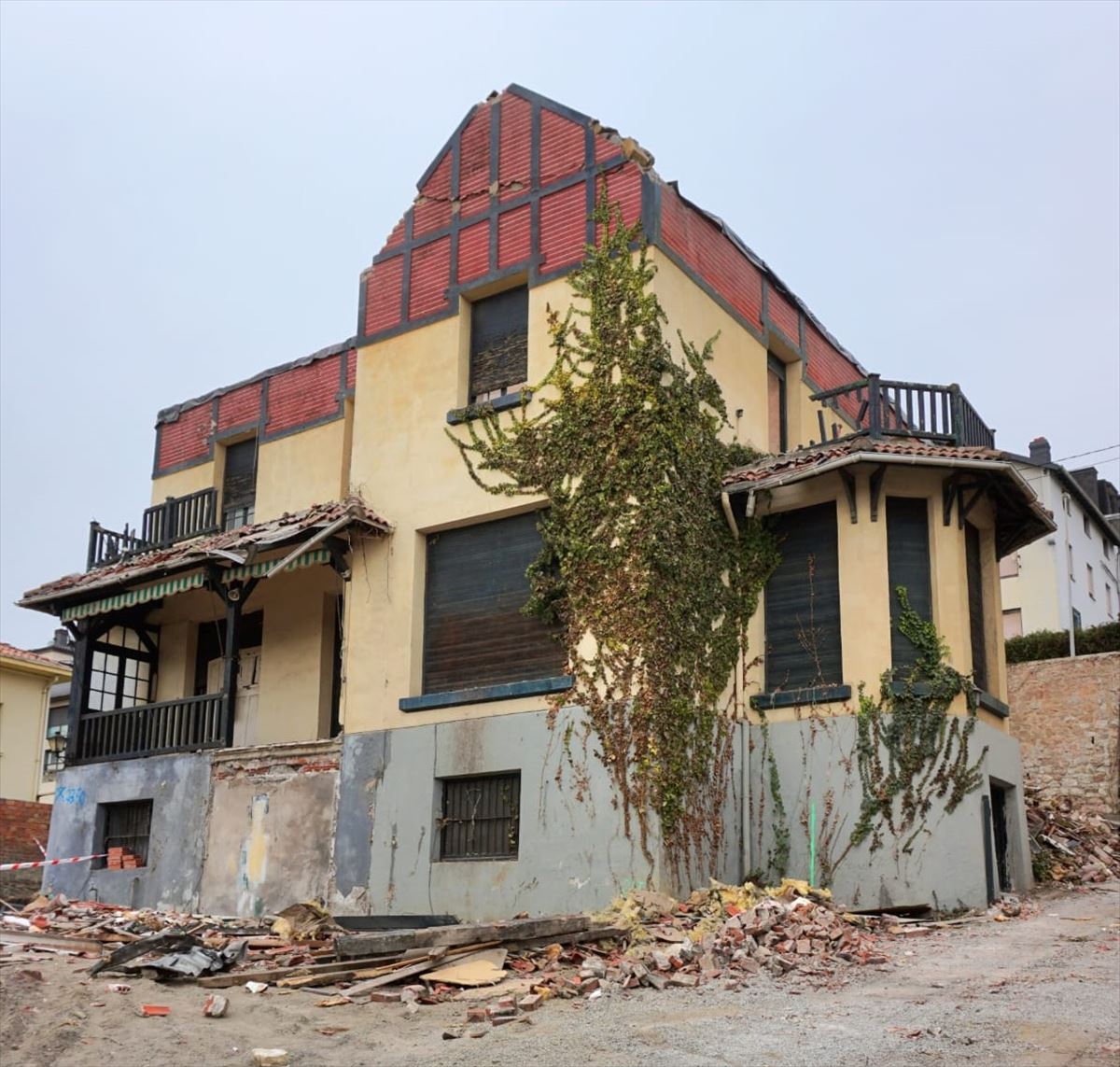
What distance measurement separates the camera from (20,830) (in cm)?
2709

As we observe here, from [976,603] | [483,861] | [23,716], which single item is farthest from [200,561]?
[23,716]

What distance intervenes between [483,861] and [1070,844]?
9554 millimetres

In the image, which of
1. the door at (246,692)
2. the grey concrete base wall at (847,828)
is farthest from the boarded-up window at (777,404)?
the door at (246,692)

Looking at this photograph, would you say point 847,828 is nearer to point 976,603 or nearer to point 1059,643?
point 976,603

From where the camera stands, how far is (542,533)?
16703 mm

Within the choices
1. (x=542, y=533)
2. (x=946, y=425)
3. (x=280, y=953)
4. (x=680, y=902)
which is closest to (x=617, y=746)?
(x=680, y=902)

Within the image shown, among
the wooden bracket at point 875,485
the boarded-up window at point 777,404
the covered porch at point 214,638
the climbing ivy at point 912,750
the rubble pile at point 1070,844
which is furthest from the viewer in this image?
the boarded-up window at point 777,404

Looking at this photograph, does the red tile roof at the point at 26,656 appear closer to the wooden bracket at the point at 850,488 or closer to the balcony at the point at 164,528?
the balcony at the point at 164,528

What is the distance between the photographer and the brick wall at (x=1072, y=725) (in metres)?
28.2

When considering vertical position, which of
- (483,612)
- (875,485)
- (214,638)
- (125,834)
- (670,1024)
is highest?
(875,485)

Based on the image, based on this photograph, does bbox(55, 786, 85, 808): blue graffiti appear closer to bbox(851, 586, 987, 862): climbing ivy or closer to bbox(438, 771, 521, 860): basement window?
bbox(438, 771, 521, 860): basement window

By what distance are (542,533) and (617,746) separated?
2.94 metres

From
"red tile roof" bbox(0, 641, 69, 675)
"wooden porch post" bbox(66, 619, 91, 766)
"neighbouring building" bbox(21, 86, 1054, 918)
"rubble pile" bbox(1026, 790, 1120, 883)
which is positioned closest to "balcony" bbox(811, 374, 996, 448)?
"neighbouring building" bbox(21, 86, 1054, 918)

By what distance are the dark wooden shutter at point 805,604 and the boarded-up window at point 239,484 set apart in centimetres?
1019
